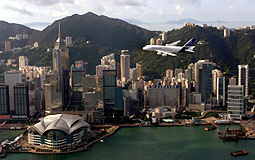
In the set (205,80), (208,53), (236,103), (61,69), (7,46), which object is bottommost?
(236,103)

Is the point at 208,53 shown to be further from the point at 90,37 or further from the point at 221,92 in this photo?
the point at 90,37

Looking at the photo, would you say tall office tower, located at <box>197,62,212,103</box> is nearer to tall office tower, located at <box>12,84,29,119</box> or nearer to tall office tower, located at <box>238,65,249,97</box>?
tall office tower, located at <box>238,65,249,97</box>

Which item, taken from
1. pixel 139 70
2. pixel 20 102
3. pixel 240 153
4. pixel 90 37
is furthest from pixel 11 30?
pixel 240 153

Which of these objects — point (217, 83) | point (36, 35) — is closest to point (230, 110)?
point (217, 83)

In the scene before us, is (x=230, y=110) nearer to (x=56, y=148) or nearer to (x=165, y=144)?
(x=165, y=144)

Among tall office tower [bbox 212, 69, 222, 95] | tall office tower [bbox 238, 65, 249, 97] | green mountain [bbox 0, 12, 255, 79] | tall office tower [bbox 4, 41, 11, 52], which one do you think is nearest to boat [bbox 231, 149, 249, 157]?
tall office tower [bbox 212, 69, 222, 95]

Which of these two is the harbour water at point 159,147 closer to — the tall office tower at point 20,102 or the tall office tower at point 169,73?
the tall office tower at point 20,102
